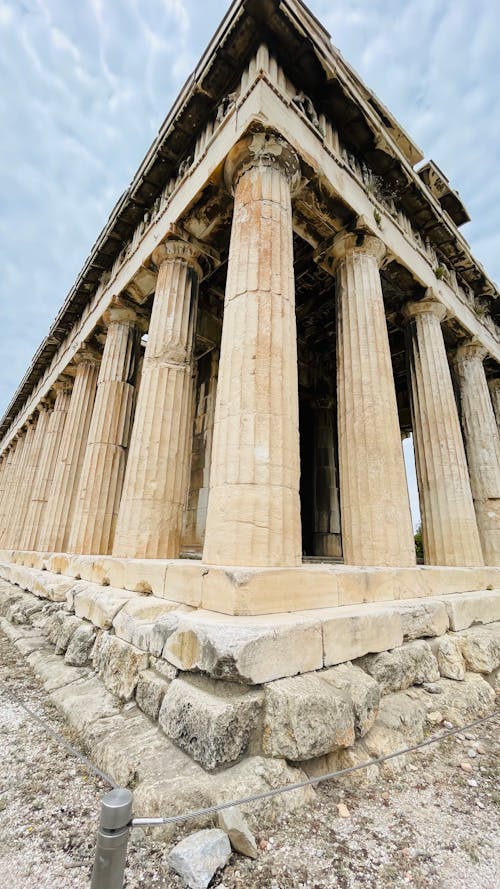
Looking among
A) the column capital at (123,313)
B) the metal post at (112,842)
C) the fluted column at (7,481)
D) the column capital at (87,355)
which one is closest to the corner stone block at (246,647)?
the metal post at (112,842)

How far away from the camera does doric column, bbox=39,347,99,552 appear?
1052 centimetres

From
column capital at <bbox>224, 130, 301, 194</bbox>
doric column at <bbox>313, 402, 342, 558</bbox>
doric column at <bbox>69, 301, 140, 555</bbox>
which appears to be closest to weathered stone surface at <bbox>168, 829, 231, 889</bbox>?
doric column at <bbox>69, 301, 140, 555</bbox>

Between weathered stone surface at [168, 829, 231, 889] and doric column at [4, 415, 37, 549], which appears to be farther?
doric column at [4, 415, 37, 549]

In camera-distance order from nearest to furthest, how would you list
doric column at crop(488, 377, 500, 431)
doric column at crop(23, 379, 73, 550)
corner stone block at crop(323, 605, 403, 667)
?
corner stone block at crop(323, 605, 403, 667)
doric column at crop(488, 377, 500, 431)
doric column at crop(23, 379, 73, 550)

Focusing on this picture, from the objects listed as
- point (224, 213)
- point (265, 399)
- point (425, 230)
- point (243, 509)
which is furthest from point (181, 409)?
point (425, 230)

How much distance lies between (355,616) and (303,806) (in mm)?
1397

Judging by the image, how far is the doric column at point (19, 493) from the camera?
16159mm

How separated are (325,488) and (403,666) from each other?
35.8 ft

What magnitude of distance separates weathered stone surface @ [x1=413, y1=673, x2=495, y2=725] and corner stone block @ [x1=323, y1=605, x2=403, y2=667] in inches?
25.0

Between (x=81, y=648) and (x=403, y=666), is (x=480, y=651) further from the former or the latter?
(x=81, y=648)

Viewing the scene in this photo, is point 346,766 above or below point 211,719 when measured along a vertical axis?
below

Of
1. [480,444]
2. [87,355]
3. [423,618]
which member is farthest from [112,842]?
[87,355]

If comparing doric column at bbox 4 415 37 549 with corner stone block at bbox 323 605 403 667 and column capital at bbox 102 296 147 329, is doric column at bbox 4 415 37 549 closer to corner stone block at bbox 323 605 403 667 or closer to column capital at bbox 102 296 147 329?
column capital at bbox 102 296 147 329

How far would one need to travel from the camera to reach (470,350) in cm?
1066
